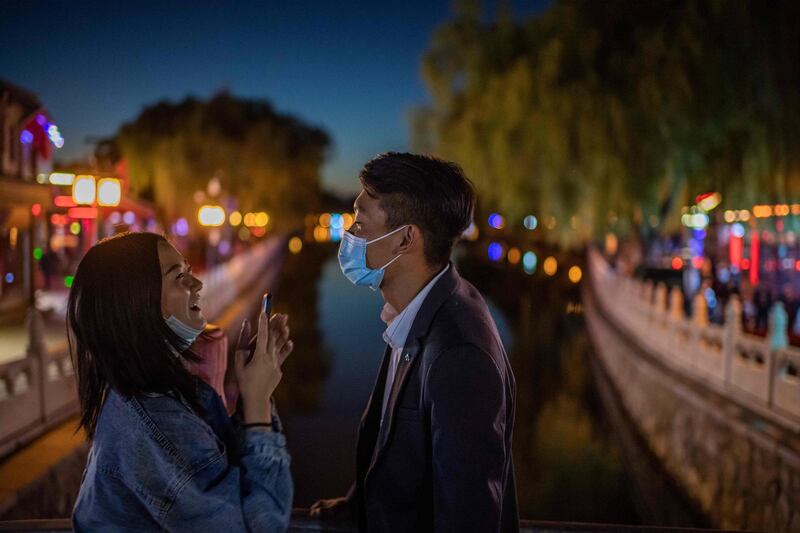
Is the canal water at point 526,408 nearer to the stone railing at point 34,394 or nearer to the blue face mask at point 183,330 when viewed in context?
the stone railing at point 34,394

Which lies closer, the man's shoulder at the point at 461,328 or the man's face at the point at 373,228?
the man's shoulder at the point at 461,328

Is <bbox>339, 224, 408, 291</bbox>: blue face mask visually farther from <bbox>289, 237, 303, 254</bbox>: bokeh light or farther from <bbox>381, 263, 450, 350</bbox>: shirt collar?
<bbox>289, 237, 303, 254</bbox>: bokeh light

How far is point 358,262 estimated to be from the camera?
1.87 metres

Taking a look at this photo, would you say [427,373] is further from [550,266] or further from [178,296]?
[550,266]

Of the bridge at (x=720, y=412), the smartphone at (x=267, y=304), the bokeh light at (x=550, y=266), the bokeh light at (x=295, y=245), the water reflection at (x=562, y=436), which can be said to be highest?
the smartphone at (x=267, y=304)

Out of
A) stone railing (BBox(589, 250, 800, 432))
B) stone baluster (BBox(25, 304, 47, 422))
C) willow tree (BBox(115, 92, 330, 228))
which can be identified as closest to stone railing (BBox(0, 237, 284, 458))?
stone baluster (BBox(25, 304, 47, 422))

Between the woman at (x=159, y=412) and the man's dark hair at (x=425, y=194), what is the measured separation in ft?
1.37

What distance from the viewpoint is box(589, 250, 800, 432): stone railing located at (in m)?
6.45

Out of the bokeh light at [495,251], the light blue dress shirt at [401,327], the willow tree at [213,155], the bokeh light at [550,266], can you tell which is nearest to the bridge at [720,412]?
the light blue dress shirt at [401,327]

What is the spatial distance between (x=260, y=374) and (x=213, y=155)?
27.4 m

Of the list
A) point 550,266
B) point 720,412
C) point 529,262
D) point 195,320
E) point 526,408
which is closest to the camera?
point 195,320

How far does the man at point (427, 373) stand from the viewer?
57.2 inches

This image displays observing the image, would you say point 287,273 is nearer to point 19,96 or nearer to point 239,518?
point 19,96

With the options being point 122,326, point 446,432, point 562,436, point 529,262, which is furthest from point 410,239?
point 529,262
